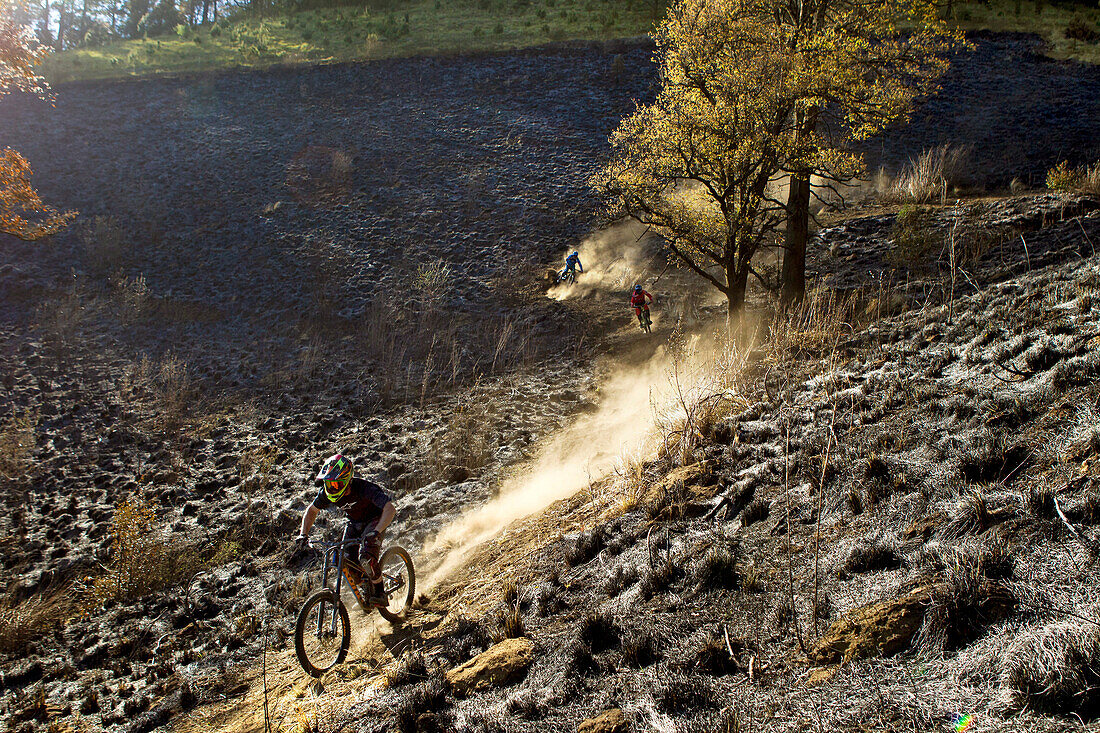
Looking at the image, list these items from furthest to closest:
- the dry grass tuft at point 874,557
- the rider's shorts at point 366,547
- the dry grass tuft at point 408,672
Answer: the rider's shorts at point 366,547 < the dry grass tuft at point 408,672 < the dry grass tuft at point 874,557

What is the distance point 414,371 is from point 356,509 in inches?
402

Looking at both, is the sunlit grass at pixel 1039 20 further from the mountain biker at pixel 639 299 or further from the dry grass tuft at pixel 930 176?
the mountain biker at pixel 639 299

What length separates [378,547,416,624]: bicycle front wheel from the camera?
7.43 metres

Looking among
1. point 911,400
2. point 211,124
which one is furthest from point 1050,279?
point 211,124

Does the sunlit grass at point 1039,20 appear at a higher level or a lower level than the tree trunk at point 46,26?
lower

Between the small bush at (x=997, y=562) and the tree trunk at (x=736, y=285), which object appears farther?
the tree trunk at (x=736, y=285)

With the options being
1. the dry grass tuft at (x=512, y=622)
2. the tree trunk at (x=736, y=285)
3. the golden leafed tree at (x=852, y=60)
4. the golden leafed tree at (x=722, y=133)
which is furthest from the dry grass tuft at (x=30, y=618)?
the golden leafed tree at (x=852, y=60)

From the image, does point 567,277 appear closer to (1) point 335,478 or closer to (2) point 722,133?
(2) point 722,133

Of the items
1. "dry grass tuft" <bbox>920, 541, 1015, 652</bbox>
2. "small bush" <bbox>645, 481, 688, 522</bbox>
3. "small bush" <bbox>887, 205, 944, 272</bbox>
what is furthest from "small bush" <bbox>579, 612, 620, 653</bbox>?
"small bush" <bbox>887, 205, 944, 272</bbox>

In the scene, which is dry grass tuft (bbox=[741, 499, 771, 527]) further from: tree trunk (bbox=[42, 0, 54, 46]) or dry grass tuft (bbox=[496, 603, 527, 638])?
tree trunk (bbox=[42, 0, 54, 46])

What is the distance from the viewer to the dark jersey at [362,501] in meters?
7.28

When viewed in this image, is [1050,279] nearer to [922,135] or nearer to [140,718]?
[140,718]

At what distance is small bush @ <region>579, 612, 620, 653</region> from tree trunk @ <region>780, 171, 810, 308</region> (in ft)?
32.4

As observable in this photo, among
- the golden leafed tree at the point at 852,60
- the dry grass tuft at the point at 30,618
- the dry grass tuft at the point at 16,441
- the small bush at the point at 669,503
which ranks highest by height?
the golden leafed tree at the point at 852,60
